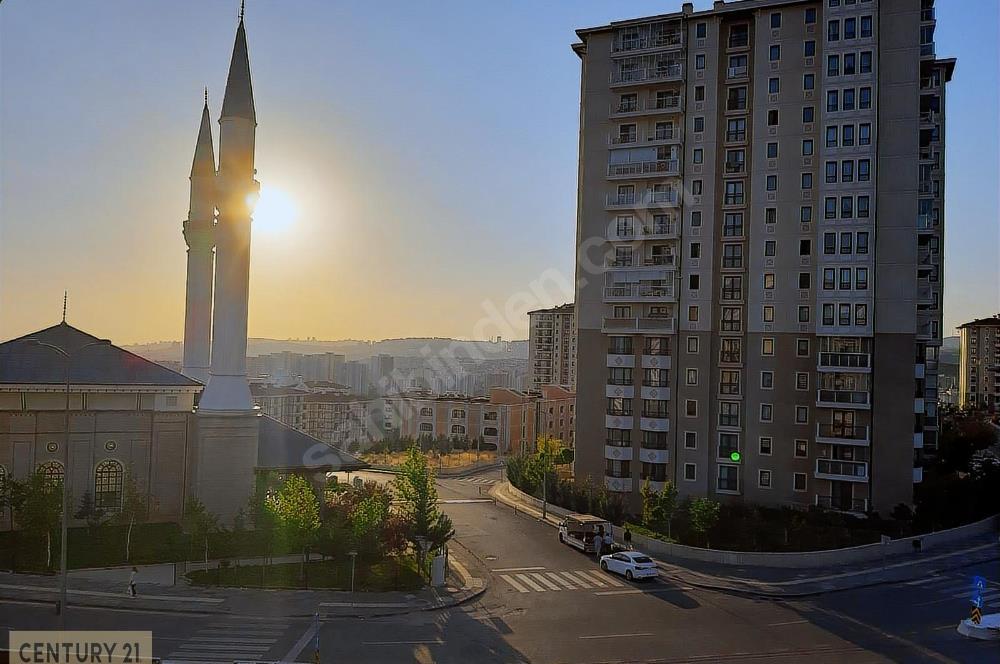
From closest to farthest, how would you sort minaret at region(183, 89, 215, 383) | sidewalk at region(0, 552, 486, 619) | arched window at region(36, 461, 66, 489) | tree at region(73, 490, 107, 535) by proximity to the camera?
sidewalk at region(0, 552, 486, 619)
tree at region(73, 490, 107, 535)
arched window at region(36, 461, 66, 489)
minaret at region(183, 89, 215, 383)

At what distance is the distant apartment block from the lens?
8525cm

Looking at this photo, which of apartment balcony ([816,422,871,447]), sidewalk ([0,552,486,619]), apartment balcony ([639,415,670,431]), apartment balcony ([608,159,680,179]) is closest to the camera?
sidewalk ([0,552,486,619])

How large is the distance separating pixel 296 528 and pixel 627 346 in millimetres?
25007

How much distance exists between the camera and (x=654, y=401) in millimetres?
46000

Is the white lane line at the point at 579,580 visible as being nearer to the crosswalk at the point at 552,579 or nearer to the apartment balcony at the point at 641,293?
the crosswalk at the point at 552,579

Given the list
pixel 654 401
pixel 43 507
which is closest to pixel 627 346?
pixel 654 401

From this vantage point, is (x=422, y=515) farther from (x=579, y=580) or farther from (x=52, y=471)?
(x=52, y=471)

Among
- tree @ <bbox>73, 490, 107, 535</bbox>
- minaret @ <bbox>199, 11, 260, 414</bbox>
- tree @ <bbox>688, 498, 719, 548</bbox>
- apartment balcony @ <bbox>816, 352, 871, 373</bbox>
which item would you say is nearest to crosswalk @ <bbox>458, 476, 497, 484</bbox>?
tree @ <bbox>688, 498, 719, 548</bbox>

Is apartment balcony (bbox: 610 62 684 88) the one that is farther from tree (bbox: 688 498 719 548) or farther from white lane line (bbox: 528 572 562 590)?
white lane line (bbox: 528 572 562 590)

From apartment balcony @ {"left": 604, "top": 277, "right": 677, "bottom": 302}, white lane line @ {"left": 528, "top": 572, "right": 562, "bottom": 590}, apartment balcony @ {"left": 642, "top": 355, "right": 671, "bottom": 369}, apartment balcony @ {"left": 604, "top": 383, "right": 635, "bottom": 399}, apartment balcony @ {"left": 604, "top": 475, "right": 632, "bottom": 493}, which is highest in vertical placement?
apartment balcony @ {"left": 604, "top": 277, "right": 677, "bottom": 302}

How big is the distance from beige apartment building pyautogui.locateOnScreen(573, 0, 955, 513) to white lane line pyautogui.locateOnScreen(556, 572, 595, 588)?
1512cm

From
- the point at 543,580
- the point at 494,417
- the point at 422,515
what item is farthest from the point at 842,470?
the point at 494,417

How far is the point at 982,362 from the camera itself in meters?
128

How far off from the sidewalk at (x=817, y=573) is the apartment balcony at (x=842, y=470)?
5225 millimetres
